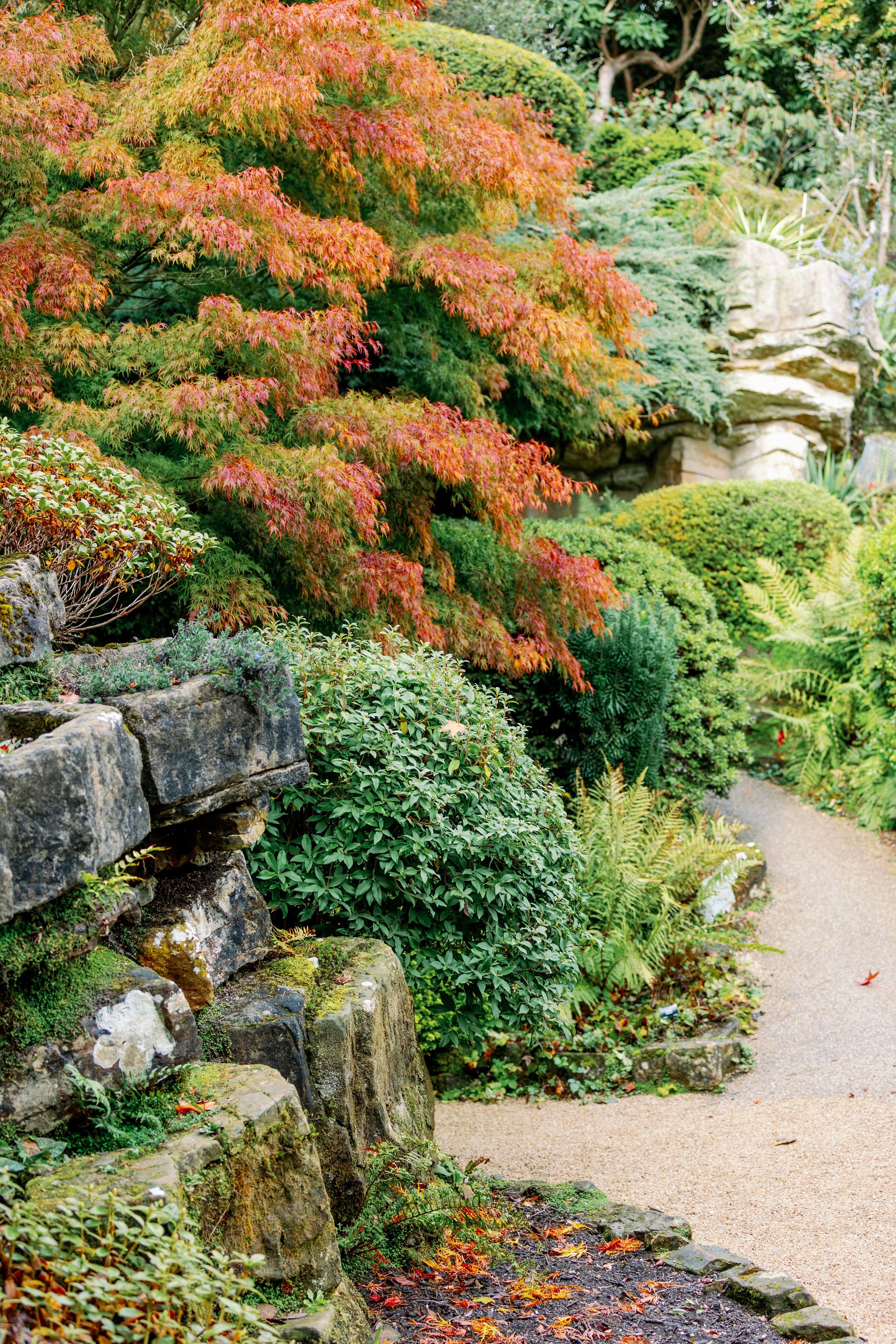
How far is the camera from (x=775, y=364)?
489 inches

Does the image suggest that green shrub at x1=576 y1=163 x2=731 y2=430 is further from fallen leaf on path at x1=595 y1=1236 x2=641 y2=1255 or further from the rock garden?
fallen leaf on path at x1=595 y1=1236 x2=641 y2=1255

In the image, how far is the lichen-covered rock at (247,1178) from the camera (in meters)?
2.29

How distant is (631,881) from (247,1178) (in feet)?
13.9

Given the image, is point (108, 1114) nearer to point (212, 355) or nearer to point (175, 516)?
point (175, 516)

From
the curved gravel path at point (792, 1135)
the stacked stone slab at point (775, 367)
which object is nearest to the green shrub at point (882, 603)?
the curved gravel path at point (792, 1135)

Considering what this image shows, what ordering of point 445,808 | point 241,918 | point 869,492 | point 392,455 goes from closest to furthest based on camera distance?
point 241,918
point 445,808
point 392,455
point 869,492

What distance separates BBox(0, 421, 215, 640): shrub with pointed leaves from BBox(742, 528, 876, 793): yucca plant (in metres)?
6.50

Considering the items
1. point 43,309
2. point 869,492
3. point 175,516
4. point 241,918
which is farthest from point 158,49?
point 869,492

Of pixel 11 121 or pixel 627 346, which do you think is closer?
pixel 11 121

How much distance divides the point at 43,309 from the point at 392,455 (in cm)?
175

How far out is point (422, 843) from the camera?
3.95 meters

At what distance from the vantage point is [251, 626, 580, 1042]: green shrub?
399 cm

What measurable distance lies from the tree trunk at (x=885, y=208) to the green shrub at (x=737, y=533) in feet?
15.8

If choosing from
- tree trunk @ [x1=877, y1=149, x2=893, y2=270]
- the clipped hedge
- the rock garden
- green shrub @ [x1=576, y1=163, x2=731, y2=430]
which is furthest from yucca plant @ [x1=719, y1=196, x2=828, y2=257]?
the rock garden
